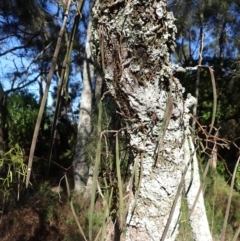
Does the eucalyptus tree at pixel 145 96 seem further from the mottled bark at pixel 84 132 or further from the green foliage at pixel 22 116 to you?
the green foliage at pixel 22 116

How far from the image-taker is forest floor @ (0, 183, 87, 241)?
4.15 m

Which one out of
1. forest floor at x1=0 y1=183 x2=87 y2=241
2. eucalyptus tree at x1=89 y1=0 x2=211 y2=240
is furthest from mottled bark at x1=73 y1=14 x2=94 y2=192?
eucalyptus tree at x1=89 y1=0 x2=211 y2=240

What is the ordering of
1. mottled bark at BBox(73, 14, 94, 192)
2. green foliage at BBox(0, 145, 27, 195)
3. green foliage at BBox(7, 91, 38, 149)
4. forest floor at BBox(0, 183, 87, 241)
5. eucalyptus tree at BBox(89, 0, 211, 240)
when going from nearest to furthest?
eucalyptus tree at BBox(89, 0, 211, 240) → green foliage at BBox(0, 145, 27, 195) → forest floor at BBox(0, 183, 87, 241) → mottled bark at BBox(73, 14, 94, 192) → green foliage at BBox(7, 91, 38, 149)

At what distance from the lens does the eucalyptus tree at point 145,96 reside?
669 millimetres

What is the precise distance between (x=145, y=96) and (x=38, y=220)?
407 centimetres

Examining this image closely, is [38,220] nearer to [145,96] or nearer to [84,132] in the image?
[84,132]

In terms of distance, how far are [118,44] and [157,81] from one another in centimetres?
9

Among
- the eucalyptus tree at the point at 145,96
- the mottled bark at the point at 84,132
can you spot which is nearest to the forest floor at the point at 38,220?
the mottled bark at the point at 84,132

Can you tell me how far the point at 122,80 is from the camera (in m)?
0.67

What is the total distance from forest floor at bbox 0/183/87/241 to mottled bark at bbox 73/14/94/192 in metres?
0.42

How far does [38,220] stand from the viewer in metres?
4.45

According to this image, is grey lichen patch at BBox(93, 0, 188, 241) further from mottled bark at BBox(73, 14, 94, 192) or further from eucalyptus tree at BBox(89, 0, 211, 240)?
mottled bark at BBox(73, 14, 94, 192)

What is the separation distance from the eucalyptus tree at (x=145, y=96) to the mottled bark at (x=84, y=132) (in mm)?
4192

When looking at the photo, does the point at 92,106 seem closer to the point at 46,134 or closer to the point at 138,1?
the point at 46,134
